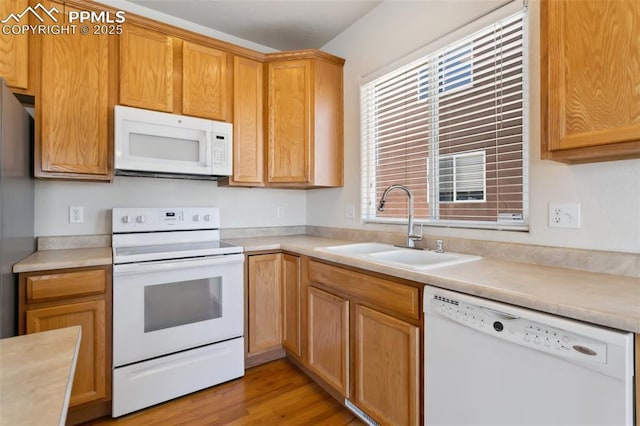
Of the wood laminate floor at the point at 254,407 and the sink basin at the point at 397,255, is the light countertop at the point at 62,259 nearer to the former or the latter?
the wood laminate floor at the point at 254,407

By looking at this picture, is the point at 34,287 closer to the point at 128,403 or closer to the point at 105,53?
the point at 128,403

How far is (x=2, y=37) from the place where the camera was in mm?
1676

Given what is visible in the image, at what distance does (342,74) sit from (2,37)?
214 centimetres

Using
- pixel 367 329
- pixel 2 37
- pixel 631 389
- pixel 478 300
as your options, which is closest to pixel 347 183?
pixel 367 329

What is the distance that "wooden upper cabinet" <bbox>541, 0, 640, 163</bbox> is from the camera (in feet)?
3.27

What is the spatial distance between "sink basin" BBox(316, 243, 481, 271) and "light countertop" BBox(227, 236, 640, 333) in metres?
0.10

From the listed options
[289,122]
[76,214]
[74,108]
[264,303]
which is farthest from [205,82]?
[264,303]

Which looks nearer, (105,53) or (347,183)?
(105,53)

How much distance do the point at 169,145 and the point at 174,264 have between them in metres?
0.81

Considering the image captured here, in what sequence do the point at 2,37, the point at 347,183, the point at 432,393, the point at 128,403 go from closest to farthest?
the point at 432,393 < the point at 2,37 < the point at 128,403 < the point at 347,183

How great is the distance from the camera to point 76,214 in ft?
7.00

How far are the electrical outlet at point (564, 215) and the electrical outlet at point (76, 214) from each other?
2754mm

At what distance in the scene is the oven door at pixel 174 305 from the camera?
1785 mm

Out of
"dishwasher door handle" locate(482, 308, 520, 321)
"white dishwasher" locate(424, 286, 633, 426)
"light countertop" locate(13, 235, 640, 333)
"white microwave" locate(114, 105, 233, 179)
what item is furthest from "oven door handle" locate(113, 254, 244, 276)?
"dishwasher door handle" locate(482, 308, 520, 321)
